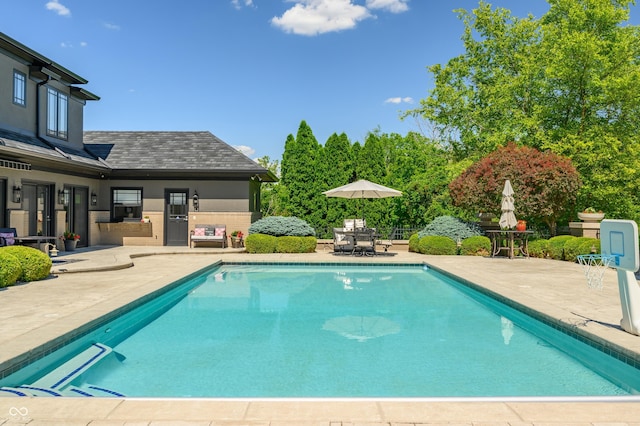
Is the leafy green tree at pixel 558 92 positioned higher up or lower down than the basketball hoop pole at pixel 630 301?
higher up

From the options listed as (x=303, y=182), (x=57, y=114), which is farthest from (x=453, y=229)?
(x=57, y=114)

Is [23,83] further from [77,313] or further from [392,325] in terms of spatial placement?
[392,325]

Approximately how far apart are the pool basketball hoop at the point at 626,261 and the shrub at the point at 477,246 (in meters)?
11.3

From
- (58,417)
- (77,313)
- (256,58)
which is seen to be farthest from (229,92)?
(58,417)

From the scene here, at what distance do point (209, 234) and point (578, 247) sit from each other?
547 inches

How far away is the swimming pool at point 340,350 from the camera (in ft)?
16.1

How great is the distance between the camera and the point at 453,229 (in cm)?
1778

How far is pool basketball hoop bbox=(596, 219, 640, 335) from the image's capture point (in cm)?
557

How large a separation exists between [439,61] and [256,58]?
10.6 meters

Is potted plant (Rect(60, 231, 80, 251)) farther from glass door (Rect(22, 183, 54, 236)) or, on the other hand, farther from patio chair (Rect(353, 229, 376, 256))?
patio chair (Rect(353, 229, 376, 256))

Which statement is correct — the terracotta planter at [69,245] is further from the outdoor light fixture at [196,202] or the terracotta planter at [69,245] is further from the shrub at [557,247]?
the shrub at [557,247]

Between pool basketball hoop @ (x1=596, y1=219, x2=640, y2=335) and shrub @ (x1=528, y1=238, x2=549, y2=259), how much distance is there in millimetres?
10801

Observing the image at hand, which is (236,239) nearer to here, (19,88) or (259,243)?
(259,243)

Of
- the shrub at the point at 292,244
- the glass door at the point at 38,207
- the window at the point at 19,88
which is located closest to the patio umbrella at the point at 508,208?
the shrub at the point at 292,244
